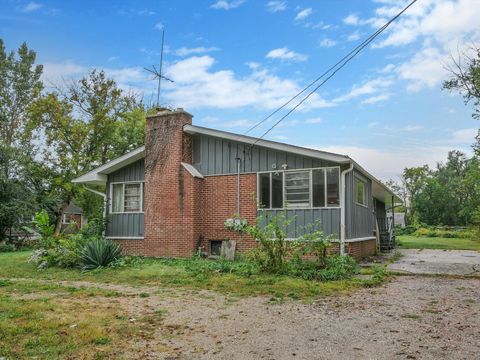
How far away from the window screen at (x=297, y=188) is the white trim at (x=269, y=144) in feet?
2.45

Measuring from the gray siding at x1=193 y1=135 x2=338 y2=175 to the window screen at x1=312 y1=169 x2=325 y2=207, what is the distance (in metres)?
0.28

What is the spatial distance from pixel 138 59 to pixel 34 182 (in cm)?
1519

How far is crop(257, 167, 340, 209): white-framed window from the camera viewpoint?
12.4 m

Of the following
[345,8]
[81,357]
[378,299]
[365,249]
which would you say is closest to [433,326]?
[378,299]

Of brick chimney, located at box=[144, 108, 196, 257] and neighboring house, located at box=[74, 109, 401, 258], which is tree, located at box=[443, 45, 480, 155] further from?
brick chimney, located at box=[144, 108, 196, 257]

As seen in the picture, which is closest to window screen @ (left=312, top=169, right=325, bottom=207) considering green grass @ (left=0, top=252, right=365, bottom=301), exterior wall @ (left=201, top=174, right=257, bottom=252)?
exterior wall @ (left=201, top=174, right=257, bottom=252)

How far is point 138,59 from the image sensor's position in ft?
57.8

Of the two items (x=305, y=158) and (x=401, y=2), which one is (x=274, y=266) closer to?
(x=305, y=158)

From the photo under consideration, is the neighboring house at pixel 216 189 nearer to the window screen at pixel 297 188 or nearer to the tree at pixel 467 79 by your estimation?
the window screen at pixel 297 188

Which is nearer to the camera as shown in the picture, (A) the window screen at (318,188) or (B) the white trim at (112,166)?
(A) the window screen at (318,188)

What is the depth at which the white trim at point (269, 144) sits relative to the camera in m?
12.0

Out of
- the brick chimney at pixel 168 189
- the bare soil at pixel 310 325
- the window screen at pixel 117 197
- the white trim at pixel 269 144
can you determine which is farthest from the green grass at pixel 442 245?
the window screen at pixel 117 197

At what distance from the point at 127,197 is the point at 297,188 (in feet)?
21.6

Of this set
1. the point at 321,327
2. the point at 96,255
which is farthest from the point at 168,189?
the point at 321,327
